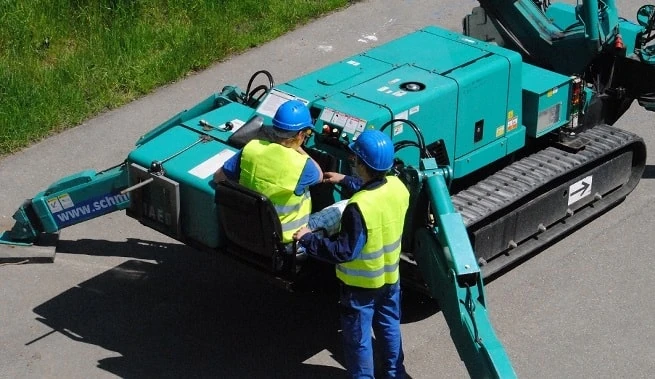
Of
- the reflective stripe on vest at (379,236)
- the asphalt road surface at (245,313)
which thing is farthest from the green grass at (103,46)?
the reflective stripe on vest at (379,236)

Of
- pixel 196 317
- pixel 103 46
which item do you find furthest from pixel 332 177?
pixel 103 46

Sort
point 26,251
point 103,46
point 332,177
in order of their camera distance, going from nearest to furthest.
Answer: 1. point 332,177
2. point 26,251
3. point 103,46

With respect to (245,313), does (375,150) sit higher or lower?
higher

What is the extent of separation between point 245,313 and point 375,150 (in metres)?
2.22

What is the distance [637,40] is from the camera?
10.7m

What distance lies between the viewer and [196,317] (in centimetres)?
887

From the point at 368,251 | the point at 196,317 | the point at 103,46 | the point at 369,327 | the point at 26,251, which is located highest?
the point at 368,251

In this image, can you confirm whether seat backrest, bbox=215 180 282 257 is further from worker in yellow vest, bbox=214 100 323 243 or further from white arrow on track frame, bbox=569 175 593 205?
white arrow on track frame, bbox=569 175 593 205

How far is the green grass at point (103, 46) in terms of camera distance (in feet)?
38.5

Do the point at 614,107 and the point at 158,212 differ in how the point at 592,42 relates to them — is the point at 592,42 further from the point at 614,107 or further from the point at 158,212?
the point at 158,212

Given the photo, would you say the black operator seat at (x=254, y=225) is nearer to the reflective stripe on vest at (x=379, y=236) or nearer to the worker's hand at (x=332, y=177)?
the reflective stripe on vest at (x=379, y=236)

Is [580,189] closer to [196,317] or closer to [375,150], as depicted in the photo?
[375,150]

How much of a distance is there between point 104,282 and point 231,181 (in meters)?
2.13

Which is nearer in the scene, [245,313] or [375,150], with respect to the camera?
[375,150]
